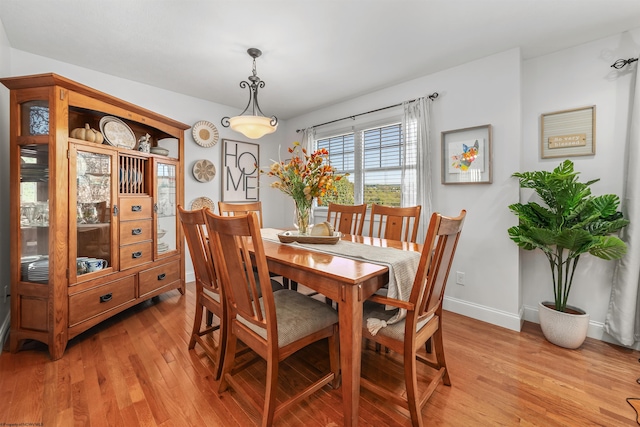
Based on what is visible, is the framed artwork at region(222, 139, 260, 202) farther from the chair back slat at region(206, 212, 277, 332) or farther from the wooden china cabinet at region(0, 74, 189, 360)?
the chair back slat at region(206, 212, 277, 332)

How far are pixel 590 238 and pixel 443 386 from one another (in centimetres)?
153

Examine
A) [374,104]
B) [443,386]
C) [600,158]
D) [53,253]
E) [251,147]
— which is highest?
[374,104]

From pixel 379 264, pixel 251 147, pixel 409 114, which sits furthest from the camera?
pixel 251 147

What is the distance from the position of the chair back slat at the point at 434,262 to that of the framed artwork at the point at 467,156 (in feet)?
4.97

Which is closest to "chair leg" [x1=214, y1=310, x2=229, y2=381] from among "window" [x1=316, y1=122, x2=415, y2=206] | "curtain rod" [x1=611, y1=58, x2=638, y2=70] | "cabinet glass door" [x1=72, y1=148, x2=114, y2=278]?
"cabinet glass door" [x1=72, y1=148, x2=114, y2=278]

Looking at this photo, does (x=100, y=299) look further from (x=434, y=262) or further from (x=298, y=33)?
(x=298, y=33)

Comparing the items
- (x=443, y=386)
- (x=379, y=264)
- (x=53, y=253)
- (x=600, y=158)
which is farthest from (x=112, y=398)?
(x=600, y=158)

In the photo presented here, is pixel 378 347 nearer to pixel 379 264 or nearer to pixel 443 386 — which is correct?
pixel 443 386

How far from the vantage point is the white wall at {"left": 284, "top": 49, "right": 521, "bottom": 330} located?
96.8 inches

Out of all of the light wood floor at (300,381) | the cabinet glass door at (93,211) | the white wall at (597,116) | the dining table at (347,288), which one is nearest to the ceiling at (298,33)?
the white wall at (597,116)

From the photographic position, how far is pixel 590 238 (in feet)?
6.46

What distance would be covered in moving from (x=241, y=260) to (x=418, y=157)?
2.38 metres

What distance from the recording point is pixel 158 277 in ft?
9.30

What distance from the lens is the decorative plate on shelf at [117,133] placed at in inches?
97.1
